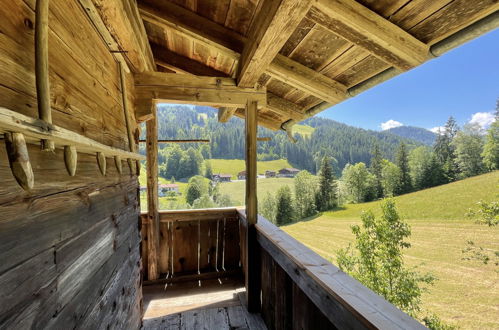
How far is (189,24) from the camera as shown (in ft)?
5.71

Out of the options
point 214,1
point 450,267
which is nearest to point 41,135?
point 214,1

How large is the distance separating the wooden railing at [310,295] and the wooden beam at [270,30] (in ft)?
4.25

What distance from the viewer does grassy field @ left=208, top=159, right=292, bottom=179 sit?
4712cm

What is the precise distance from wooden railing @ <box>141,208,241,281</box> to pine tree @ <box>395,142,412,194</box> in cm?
4873

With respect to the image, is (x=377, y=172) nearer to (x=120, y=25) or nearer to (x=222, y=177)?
(x=222, y=177)

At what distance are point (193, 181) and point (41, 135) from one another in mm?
27411

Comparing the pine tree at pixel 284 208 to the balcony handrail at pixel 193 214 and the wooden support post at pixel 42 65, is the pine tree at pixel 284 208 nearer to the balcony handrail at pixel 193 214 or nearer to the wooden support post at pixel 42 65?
the balcony handrail at pixel 193 214

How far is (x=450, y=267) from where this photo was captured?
992 inches

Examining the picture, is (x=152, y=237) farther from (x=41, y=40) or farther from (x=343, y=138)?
(x=343, y=138)

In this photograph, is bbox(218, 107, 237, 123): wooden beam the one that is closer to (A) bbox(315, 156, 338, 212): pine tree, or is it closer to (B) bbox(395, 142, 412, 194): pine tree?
(A) bbox(315, 156, 338, 212): pine tree

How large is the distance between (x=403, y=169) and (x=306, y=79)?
50380 millimetres

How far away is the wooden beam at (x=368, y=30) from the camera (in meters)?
1.21

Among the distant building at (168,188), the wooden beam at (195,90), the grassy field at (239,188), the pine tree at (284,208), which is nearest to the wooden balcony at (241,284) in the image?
the wooden beam at (195,90)

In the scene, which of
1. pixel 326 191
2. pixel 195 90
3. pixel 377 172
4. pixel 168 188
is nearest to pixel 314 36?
pixel 195 90
